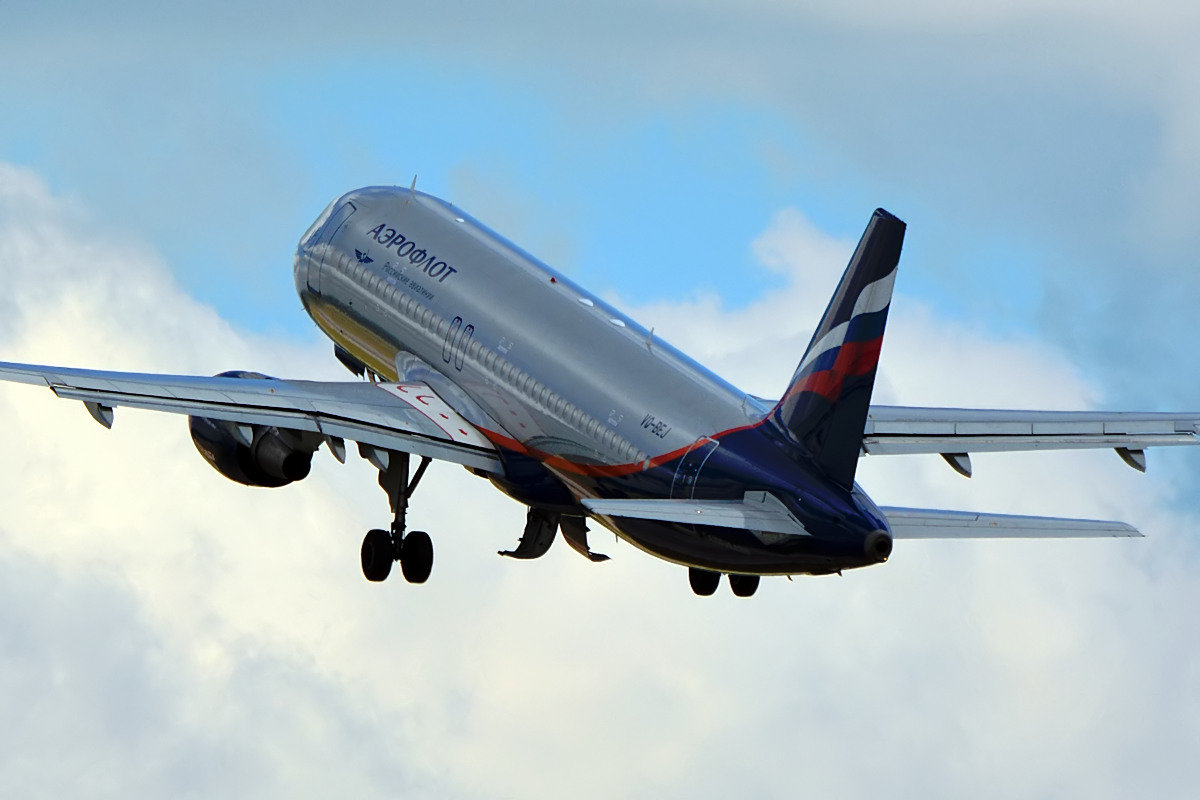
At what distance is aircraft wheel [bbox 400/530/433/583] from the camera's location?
49.3 meters

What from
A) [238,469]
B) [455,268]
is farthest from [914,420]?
[238,469]

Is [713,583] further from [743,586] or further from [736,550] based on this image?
[736,550]

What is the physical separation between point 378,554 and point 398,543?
1.43 ft

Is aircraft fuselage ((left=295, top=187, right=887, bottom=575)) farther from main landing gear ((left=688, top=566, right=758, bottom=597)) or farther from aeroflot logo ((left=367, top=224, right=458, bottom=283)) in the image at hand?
main landing gear ((left=688, top=566, right=758, bottom=597))

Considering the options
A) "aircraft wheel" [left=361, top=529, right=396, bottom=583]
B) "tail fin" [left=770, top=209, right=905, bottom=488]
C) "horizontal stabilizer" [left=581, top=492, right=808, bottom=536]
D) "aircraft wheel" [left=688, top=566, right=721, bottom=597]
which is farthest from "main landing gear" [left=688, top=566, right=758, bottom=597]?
"tail fin" [left=770, top=209, right=905, bottom=488]

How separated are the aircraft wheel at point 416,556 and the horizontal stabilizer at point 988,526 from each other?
9928mm

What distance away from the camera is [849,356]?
4131 centimetres

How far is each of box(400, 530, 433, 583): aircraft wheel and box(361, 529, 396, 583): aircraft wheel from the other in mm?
232

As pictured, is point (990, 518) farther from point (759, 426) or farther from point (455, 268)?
point (455, 268)

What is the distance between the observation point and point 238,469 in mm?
49062

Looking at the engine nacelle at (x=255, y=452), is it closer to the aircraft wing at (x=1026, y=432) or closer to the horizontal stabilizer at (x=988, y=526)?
the aircraft wing at (x=1026, y=432)

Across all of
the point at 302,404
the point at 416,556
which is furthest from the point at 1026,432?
the point at 302,404

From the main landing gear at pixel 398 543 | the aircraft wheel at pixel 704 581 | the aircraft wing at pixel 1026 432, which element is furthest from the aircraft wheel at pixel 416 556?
the aircraft wing at pixel 1026 432

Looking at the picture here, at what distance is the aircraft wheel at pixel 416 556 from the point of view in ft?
162
